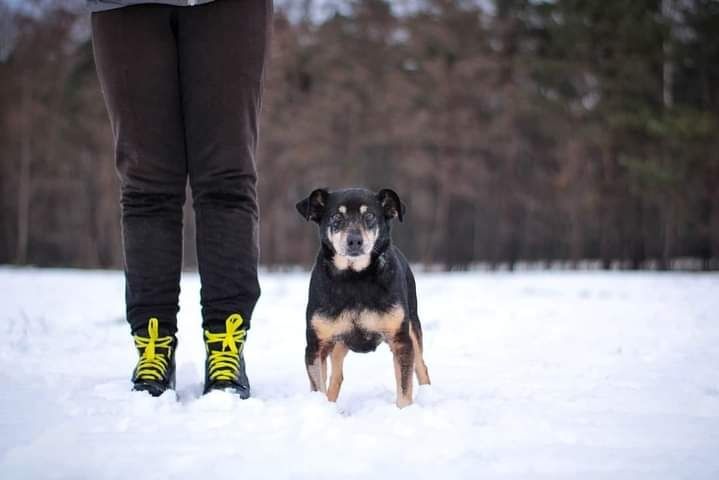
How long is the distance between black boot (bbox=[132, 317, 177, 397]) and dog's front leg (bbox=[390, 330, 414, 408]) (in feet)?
3.34

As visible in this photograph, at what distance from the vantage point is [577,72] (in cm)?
2088

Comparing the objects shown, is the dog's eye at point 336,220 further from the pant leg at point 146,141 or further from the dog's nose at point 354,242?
the pant leg at point 146,141

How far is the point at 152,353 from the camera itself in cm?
→ 278

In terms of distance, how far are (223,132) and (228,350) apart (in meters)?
0.94

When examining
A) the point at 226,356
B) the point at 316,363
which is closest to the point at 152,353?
the point at 226,356

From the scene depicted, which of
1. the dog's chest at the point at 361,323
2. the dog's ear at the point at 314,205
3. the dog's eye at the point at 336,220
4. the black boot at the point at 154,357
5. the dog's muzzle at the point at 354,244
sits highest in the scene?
the dog's ear at the point at 314,205

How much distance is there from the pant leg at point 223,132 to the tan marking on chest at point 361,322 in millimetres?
356

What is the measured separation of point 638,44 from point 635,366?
59.4 ft

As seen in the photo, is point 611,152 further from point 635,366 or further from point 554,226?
point 635,366

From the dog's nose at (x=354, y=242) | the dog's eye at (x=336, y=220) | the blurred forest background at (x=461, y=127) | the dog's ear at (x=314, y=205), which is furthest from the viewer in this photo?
the blurred forest background at (x=461, y=127)

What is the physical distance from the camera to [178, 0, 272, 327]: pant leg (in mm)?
2750

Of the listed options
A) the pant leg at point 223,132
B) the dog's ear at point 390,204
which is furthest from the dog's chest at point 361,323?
the dog's ear at point 390,204

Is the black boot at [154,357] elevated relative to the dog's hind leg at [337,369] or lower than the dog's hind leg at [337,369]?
elevated

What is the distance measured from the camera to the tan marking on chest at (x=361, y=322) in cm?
301
